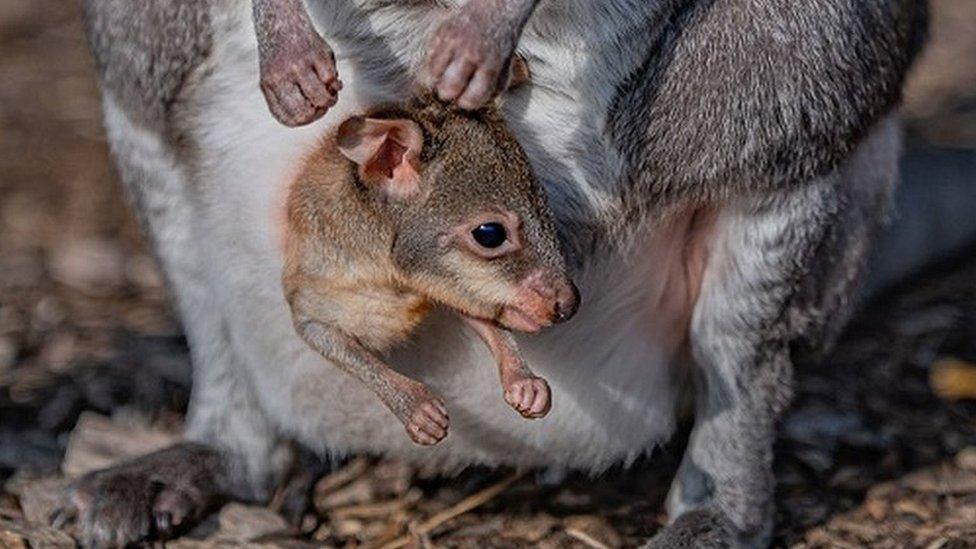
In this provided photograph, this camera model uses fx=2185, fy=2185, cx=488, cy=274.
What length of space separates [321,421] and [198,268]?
1.26 feet

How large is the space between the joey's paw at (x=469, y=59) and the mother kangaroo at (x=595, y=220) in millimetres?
276

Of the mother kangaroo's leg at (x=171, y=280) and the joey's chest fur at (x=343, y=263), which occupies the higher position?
the joey's chest fur at (x=343, y=263)

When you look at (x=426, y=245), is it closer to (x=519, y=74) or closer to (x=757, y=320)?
(x=519, y=74)

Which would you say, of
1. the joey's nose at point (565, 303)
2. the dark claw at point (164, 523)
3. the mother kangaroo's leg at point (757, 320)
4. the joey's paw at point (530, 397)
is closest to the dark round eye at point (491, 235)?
the joey's nose at point (565, 303)

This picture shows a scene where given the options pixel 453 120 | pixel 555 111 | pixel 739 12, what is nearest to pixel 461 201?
pixel 453 120

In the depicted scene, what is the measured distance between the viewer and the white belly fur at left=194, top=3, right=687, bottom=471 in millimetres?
3676

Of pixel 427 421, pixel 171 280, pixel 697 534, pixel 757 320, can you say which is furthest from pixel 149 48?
pixel 697 534

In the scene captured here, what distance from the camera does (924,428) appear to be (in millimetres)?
4559

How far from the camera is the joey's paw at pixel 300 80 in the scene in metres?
3.28

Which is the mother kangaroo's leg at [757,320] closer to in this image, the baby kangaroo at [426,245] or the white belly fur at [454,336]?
the white belly fur at [454,336]

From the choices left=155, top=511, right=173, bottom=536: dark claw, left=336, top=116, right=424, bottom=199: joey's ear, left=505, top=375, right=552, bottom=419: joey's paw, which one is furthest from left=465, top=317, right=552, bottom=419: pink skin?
left=155, top=511, right=173, bottom=536: dark claw

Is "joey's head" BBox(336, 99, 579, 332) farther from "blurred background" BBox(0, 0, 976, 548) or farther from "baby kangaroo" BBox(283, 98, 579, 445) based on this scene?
"blurred background" BBox(0, 0, 976, 548)

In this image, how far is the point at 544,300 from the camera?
3281 millimetres

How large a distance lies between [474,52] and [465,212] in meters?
0.26
